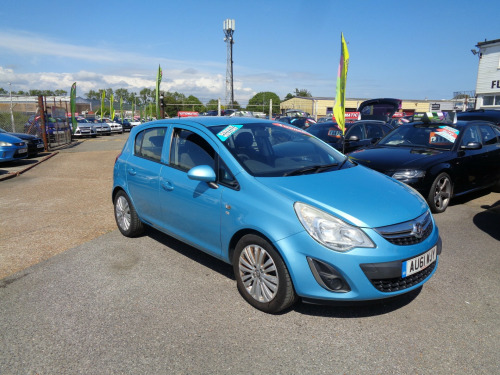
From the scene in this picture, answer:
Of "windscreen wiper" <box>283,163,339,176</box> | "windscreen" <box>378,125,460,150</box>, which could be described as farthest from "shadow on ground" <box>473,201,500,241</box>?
"windscreen wiper" <box>283,163,339,176</box>

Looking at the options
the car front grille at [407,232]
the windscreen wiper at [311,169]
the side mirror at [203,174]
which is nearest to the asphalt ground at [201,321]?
the car front grille at [407,232]

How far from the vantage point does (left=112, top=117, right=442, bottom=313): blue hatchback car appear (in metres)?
2.83

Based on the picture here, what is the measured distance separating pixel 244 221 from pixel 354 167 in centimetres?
149

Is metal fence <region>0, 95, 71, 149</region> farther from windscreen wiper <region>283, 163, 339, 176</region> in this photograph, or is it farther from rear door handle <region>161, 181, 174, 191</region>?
windscreen wiper <region>283, 163, 339, 176</region>

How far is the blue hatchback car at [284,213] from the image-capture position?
283 centimetres

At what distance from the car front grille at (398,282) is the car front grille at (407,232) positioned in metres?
0.27

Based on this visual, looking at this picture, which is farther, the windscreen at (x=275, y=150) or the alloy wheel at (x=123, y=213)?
the alloy wheel at (x=123, y=213)

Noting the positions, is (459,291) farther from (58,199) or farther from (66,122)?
(66,122)

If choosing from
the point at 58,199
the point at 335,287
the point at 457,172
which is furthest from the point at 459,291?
the point at 58,199

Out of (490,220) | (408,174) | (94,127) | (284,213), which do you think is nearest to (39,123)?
(94,127)

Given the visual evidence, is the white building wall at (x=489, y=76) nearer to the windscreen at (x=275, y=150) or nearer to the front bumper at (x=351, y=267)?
the windscreen at (x=275, y=150)

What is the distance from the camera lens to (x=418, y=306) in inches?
129

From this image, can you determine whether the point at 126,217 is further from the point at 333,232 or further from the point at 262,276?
the point at 333,232

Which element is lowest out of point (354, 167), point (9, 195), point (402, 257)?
point (9, 195)
